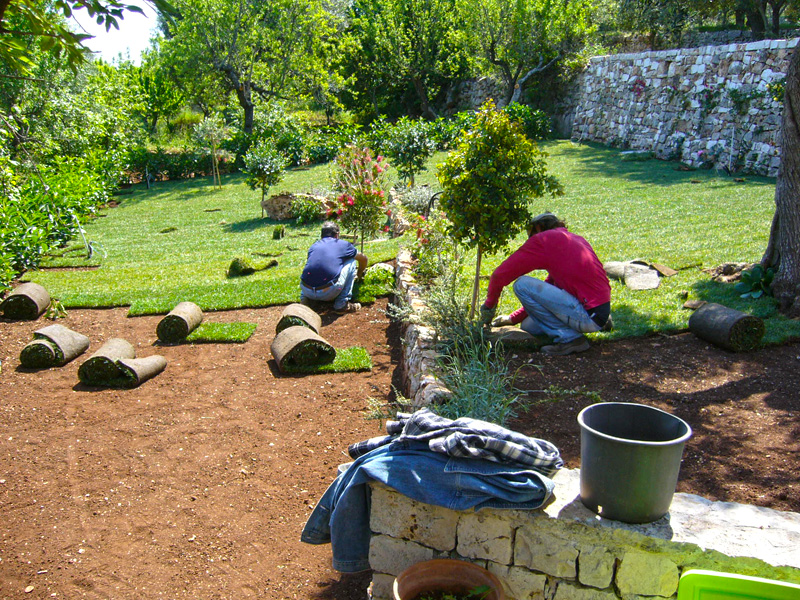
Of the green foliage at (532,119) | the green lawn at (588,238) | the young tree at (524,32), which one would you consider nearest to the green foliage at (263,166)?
the green lawn at (588,238)

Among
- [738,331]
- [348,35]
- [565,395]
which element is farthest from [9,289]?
[348,35]

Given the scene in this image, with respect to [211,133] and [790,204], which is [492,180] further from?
[211,133]

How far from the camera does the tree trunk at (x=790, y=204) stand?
19.7 feet

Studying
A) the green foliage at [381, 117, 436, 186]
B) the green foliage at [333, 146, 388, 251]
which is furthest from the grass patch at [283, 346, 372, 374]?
the green foliage at [381, 117, 436, 186]

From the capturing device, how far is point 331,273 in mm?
7762

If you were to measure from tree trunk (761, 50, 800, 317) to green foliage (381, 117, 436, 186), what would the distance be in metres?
9.17

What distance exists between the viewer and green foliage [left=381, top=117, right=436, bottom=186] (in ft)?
47.6

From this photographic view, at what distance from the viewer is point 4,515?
13.7 feet

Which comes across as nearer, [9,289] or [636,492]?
[636,492]

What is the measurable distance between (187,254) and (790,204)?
10372 mm

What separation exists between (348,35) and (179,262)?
2130 centimetres

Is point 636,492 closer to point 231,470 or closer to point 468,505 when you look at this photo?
point 468,505

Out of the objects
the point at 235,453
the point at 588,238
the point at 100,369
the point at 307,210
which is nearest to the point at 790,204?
the point at 588,238

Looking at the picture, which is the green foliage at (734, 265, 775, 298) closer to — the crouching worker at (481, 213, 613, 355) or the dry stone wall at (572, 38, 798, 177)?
the crouching worker at (481, 213, 613, 355)
